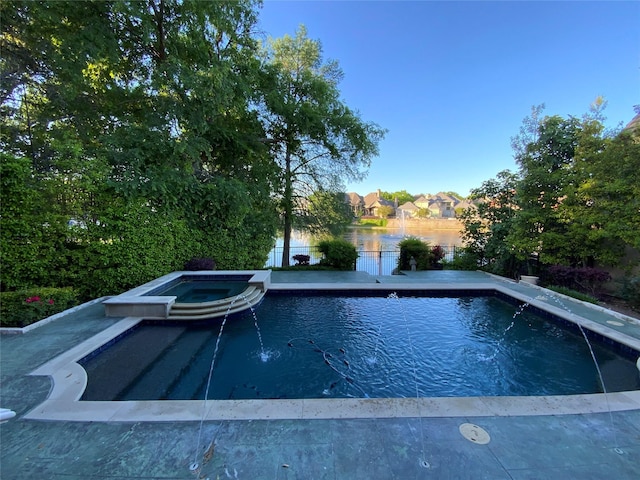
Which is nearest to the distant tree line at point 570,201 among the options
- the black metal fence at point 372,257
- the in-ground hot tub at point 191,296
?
the black metal fence at point 372,257

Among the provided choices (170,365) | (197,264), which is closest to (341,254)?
(197,264)

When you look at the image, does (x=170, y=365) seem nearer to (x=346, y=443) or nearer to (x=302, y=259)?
(x=346, y=443)

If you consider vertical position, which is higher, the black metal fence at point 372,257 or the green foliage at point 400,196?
the green foliage at point 400,196

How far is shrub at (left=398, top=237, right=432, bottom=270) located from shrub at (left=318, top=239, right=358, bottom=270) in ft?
6.96

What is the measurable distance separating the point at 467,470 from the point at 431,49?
14.5 m

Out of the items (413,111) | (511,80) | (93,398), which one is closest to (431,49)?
(511,80)

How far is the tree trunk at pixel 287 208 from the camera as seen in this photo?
518 inches

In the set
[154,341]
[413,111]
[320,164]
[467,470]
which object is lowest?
[154,341]

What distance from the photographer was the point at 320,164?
13.7m

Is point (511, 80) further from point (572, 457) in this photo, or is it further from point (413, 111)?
point (572, 457)

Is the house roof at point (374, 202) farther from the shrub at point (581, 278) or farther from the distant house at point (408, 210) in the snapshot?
the shrub at point (581, 278)

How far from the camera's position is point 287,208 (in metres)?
13.3

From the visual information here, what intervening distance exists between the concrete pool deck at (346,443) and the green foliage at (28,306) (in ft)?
8.51

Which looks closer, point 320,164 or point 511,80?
point 511,80
